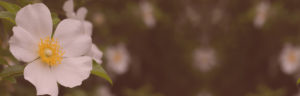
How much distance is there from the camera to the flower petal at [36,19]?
2.85 feet

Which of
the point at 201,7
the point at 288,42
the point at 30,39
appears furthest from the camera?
the point at 288,42

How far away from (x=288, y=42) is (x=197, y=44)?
2.72 feet

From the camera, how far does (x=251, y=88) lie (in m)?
3.56

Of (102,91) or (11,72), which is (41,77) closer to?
(11,72)

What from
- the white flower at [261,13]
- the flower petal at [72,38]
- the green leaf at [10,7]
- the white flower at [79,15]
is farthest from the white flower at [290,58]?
the green leaf at [10,7]

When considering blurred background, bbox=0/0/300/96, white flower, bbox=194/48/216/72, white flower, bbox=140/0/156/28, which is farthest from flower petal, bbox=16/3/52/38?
white flower, bbox=194/48/216/72

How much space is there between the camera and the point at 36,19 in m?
0.91

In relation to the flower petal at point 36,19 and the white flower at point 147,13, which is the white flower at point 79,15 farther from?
the white flower at point 147,13

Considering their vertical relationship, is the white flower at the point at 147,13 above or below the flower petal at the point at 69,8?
above

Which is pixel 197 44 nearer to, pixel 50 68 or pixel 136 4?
pixel 136 4

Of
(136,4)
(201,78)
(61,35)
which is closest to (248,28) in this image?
(201,78)

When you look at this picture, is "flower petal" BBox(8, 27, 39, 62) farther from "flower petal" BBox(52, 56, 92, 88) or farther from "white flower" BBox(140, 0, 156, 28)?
"white flower" BBox(140, 0, 156, 28)

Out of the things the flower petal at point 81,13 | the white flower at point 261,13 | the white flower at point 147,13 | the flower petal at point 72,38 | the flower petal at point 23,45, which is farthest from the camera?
the white flower at point 261,13

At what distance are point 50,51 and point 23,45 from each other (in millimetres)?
72
